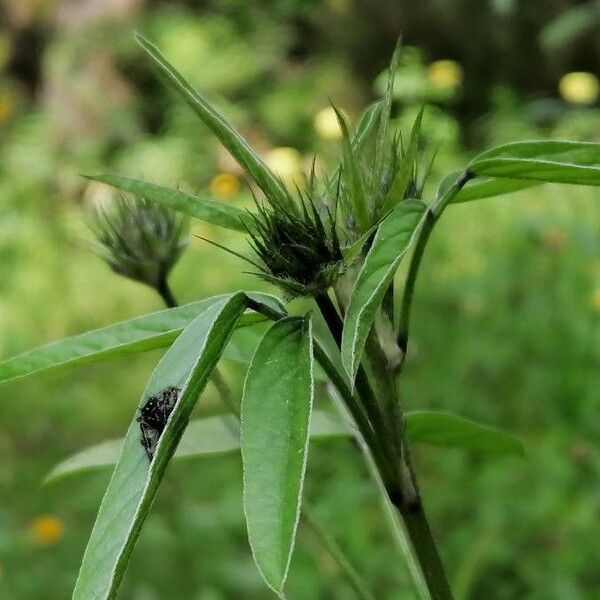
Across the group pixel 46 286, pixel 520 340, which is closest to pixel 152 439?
pixel 520 340

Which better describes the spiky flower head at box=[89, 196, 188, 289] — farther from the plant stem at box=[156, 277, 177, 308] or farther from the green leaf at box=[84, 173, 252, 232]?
the green leaf at box=[84, 173, 252, 232]

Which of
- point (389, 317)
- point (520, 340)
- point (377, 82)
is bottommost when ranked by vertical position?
point (520, 340)

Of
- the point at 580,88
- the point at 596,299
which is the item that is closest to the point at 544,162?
the point at 596,299

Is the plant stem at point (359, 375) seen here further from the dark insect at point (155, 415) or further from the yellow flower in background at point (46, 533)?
the yellow flower in background at point (46, 533)

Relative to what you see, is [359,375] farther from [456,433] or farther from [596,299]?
[596,299]

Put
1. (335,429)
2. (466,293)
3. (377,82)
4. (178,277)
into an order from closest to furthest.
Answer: (335,429) < (466,293) < (178,277) < (377,82)

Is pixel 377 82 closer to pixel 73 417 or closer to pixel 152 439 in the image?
pixel 73 417
